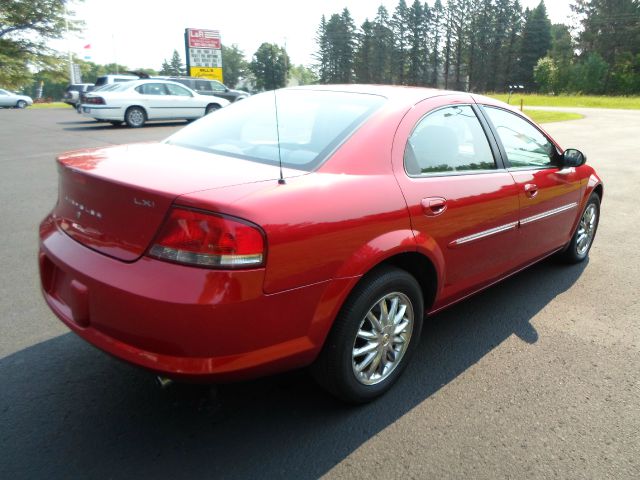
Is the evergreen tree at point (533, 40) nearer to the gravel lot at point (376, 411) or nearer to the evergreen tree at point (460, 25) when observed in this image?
the evergreen tree at point (460, 25)

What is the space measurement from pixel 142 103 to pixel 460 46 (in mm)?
72506

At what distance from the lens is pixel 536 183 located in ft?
11.5

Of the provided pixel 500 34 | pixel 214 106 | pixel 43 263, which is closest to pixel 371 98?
pixel 43 263

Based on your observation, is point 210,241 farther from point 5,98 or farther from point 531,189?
point 5,98

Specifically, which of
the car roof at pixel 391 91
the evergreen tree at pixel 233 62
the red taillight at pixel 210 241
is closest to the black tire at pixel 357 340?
the red taillight at pixel 210 241

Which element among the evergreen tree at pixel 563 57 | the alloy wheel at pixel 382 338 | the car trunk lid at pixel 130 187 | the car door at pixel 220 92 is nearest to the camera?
the car trunk lid at pixel 130 187

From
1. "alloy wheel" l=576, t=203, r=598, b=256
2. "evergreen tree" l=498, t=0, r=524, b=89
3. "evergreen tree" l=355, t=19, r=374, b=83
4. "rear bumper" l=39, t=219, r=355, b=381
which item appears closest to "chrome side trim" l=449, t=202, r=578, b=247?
"alloy wheel" l=576, t=203, r=598, b=256

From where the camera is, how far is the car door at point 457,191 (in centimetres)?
262

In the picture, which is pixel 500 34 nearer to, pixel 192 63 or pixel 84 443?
pixel 192 63

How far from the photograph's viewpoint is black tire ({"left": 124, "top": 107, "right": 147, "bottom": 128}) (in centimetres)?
1630

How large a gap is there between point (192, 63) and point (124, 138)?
2051cm

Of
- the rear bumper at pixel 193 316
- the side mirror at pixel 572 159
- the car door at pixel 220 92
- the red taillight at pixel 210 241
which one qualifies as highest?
the car door at pixel 220 92

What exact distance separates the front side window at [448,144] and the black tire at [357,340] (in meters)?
0.59

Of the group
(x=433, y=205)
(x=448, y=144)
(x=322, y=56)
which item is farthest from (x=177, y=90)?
(x=322, y=56)
